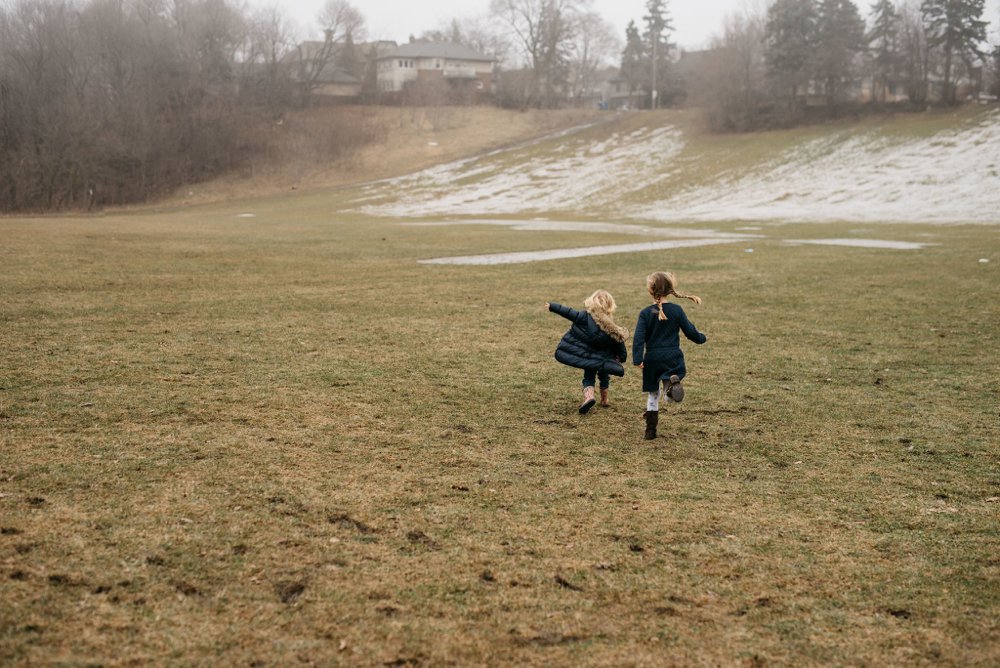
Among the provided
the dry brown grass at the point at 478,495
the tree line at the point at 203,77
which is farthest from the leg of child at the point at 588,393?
the tree line at the point at 203,77

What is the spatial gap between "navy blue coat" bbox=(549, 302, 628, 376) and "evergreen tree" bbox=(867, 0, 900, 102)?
226 feet

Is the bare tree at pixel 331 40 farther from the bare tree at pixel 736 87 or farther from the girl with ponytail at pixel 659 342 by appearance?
the girl with ponytail at pixel 659 342

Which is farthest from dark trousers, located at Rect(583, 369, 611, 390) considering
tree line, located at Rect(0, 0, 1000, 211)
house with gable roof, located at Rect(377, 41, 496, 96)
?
house with gable roof, located at Rect(377, 41, 496, 96)

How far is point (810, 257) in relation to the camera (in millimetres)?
20453

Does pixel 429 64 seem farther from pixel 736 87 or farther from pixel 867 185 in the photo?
pixel 867 185

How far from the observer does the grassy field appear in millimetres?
3852

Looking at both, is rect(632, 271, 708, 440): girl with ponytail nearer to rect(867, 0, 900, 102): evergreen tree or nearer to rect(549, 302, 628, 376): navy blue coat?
rect(549, 302, 628, 376): navy blue coat

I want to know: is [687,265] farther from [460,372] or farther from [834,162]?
[834,162]

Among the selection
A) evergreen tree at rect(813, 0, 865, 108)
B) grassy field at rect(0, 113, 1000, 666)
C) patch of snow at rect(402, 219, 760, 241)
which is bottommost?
grassy field at rect(0, 113, 1000, 666)

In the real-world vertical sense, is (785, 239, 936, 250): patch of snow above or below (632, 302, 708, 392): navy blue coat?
above

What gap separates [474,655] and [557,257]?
17.9 metres

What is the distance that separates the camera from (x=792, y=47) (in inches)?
2707

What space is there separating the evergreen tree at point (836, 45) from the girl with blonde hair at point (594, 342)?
67.8m

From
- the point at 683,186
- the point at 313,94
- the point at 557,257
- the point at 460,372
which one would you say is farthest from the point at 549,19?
the point at 460,372
